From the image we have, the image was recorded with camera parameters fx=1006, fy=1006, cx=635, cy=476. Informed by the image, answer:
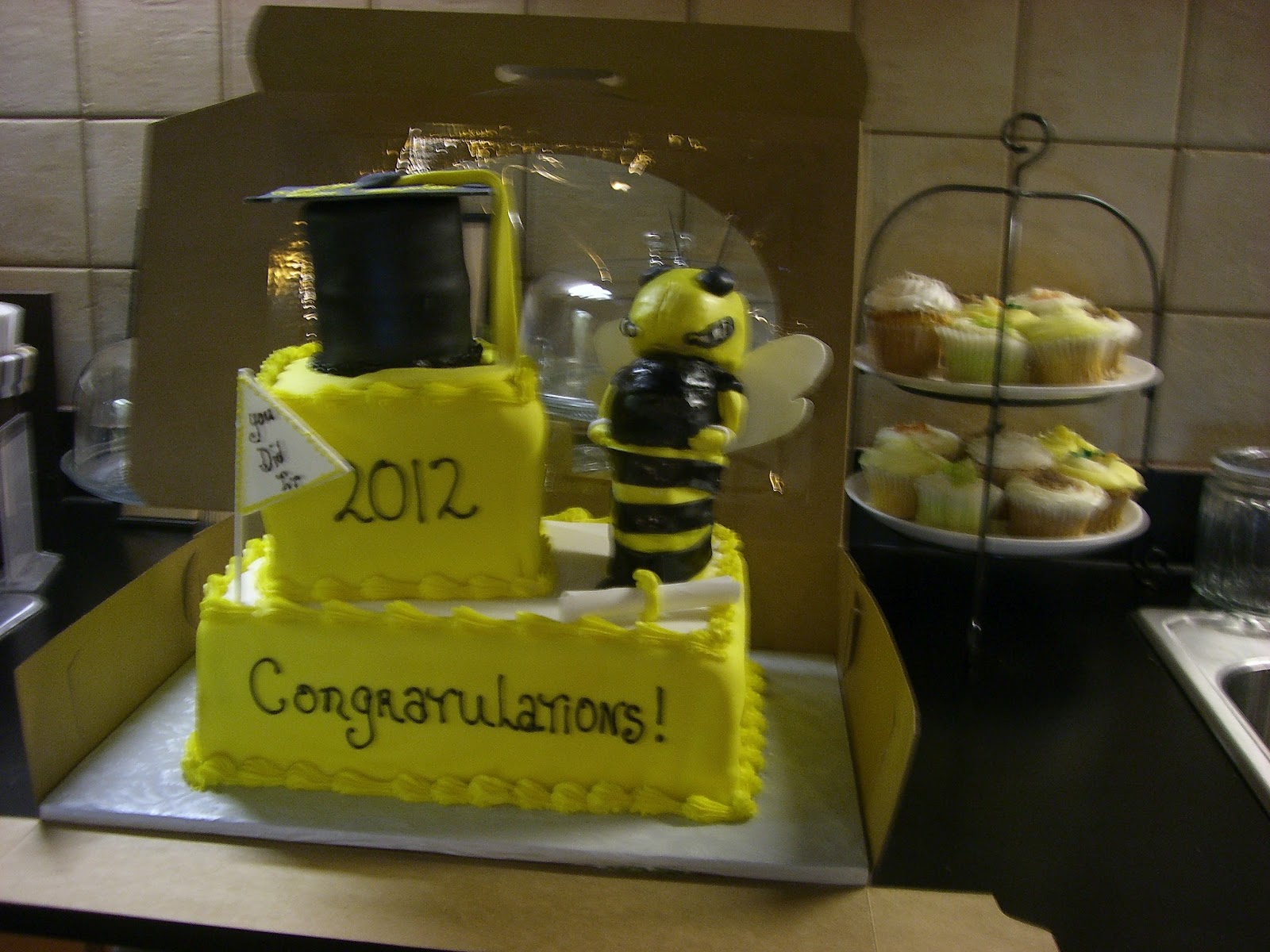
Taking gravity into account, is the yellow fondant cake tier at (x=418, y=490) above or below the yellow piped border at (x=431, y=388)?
below

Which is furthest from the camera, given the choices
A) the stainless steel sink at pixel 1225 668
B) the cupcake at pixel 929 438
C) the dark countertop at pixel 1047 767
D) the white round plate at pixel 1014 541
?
the cupcake at pixel 929 438

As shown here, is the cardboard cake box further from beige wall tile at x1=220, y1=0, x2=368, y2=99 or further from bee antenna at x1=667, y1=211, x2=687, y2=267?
beige wall tile at x1=220, y1=0, x2=368, y2=99

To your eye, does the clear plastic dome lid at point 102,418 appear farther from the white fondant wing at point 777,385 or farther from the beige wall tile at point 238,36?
the white fondant wing at point 777,385

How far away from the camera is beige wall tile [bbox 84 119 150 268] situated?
123 centimetres

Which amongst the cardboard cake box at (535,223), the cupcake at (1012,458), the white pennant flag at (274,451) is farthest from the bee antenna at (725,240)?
the white pennant flag at (274,451)

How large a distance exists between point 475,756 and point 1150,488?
0.86 meters

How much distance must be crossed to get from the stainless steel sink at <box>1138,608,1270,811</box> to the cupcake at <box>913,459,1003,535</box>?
228 millimetres

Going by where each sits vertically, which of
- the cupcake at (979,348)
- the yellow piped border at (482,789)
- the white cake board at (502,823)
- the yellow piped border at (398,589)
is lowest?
the white cake board at (502,823)

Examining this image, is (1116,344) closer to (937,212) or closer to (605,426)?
(937,212)

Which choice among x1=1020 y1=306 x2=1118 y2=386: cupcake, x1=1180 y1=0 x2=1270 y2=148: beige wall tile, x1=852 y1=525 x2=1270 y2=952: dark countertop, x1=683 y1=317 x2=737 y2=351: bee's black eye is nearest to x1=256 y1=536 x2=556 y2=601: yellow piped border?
x1=683 y1=317 x2=737 y2=351: bee's black eye

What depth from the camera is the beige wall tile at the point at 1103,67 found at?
109cm

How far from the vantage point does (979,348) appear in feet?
3.30

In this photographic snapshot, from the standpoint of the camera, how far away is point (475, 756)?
78 cm

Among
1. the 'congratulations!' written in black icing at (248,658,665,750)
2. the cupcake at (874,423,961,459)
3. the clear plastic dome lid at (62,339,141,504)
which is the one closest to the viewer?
the 'congratulations!' written in black icing at (248,658,665,750)
